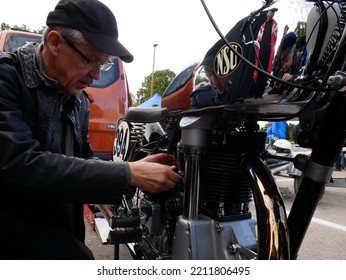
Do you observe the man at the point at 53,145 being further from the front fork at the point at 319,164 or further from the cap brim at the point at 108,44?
the front fork at the point at 319,164

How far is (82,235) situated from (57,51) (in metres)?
0.84

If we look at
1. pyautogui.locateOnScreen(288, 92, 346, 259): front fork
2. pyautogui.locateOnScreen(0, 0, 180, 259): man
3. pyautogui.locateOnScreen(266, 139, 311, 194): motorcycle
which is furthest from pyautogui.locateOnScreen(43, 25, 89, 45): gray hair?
pyautogui.locateOnScreen(266, 139, 311, 194): motorcycle

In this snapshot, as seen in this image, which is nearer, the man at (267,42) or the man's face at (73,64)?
the man at (267,42)

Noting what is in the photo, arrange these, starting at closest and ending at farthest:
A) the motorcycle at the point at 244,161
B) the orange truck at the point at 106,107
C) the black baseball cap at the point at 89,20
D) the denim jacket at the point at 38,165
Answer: the motorcycle at the point at 244,161
the denim jacket at the point at 38,165
the black baseball cap at the point at 89,20
the orange truck at the point at 106,107

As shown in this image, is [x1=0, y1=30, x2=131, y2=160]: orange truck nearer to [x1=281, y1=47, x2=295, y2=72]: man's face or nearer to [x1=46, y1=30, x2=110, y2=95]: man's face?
[x1=46, y1=30, x2=110, y2=95]: man's face

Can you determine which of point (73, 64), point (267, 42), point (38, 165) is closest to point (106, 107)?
point (73, 64)

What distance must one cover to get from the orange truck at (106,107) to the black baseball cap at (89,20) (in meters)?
2.24

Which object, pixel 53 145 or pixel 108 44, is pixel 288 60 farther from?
pixel 53 145

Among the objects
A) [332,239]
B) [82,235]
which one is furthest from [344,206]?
[82,235]

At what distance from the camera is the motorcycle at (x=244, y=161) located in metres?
0.96

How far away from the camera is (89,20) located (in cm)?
129

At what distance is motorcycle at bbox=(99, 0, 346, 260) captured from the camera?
0.96 m

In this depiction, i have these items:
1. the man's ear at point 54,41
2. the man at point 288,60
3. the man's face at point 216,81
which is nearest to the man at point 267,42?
the man at point 288,60

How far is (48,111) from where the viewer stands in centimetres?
132
